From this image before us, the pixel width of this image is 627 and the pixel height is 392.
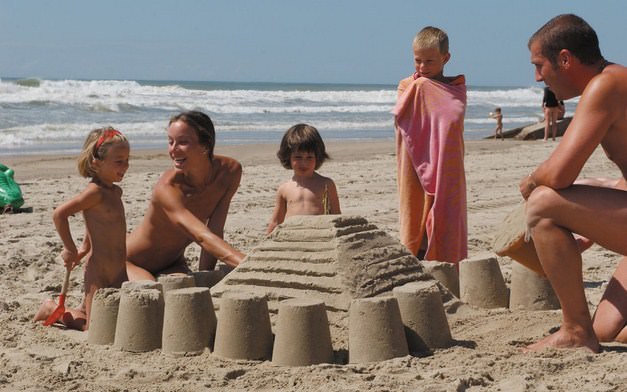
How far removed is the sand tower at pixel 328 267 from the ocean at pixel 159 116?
37.9ft

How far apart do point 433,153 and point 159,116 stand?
19.7 metres

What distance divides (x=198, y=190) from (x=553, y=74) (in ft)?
7.25

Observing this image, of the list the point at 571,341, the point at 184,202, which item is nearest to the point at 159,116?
the point at 184,202

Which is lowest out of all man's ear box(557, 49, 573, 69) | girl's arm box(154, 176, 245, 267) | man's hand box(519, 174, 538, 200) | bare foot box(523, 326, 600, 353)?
bare foot box(523, 326, 600, 353)

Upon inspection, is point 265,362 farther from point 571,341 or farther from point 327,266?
point 571,341

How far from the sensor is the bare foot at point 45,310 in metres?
4.72

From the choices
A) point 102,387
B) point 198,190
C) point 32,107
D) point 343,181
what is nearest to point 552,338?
point 102,387

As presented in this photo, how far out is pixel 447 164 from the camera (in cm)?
571

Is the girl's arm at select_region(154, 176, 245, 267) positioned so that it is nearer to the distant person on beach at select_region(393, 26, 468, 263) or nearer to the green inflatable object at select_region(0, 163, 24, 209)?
the distant person on beach at select_region(393, 26, 468, 263)

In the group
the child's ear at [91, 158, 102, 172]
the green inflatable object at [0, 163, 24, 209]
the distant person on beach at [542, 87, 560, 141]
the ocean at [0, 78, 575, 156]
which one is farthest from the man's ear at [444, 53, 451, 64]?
the distant person on beach at [542, 87, 560, 141]

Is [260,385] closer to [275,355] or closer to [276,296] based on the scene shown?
[275,355]

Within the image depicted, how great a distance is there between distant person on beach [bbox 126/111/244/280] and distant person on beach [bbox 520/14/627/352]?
1.87 meters

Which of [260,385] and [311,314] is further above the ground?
[311,314]

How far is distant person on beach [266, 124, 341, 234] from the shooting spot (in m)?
5.34
